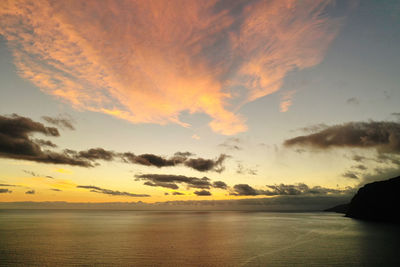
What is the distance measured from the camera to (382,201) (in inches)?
6403

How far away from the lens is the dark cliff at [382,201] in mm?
149050

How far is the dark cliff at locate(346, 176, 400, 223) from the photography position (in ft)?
489

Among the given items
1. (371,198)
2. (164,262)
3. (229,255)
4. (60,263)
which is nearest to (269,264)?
(229,255)

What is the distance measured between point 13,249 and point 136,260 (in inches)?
1265

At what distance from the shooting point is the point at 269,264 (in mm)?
43562

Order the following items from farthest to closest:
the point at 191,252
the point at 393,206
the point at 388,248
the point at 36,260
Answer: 1. the point at 393,206
2. the point at 388,248
3. the point at 191,252
4. the point at 36,260

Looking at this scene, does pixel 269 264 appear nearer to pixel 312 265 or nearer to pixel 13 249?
pixel 312 265

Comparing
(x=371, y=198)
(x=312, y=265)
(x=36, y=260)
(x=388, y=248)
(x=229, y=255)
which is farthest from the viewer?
(x=371, y=198)

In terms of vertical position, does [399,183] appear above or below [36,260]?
above

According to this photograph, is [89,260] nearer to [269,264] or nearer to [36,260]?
[36,260]

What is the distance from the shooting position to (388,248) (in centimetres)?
5975

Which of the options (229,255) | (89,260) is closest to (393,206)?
(229,255)

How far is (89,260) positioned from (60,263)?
4.70 m

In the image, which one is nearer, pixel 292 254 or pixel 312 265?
pixel 312 265
